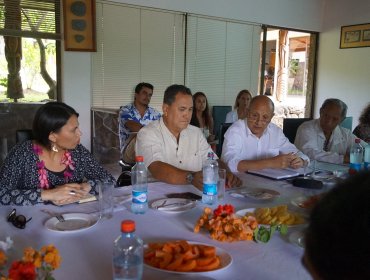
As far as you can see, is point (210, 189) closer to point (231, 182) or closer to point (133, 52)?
point (231, 182)

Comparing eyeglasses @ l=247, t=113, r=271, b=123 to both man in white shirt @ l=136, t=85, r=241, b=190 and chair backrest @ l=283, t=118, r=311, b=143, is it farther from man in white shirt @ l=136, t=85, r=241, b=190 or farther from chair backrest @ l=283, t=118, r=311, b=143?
chair backrest @ l=283, t=118, r=311, b=143

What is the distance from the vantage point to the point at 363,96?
5.96 m

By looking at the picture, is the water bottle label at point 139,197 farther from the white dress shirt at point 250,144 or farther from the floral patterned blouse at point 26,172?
the white dress shirt at point 250,144

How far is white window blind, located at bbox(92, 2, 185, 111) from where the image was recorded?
15.5ft

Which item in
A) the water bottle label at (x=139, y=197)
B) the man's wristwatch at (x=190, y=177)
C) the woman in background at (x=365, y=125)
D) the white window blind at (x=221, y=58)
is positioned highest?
the white window blind at (x=221, y=58)

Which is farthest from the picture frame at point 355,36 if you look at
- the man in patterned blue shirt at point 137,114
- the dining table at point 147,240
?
the dining table at point 147,240

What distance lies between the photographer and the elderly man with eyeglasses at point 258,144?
2.43 meters

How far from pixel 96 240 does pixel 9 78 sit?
12.3 ft

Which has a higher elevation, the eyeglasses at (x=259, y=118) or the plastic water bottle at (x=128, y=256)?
the eyeglasses at (x=259, y=118)

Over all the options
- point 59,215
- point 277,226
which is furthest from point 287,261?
point 59,215

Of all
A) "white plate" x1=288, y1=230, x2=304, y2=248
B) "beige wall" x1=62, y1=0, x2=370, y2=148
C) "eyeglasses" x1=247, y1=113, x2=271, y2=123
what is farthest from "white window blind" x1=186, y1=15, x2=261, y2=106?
"white plate" x1=288, y1=230, x2=304, y2=248

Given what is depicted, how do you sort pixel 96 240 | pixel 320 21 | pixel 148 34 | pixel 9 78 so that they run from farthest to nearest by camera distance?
pixel 320 21
pixel 148 34
pixel 9 78
pixel 96 240

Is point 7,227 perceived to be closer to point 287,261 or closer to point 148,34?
point 287,261

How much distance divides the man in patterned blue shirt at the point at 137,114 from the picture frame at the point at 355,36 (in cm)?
368
